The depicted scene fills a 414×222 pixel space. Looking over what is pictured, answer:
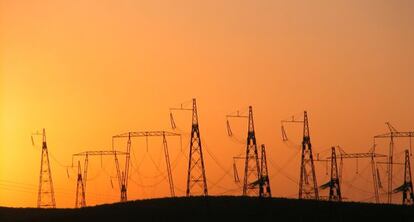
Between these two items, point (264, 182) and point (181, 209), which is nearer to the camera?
point (181, 209)

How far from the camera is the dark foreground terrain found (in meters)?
104

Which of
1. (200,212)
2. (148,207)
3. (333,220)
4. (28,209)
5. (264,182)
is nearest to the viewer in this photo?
(333,220)

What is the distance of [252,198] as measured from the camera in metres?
124

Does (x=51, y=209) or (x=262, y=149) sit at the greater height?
(x=262, y=149)

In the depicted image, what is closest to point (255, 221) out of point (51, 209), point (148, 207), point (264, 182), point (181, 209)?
point (181, 209)

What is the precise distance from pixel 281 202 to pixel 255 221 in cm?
1803

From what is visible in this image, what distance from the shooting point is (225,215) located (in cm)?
10488

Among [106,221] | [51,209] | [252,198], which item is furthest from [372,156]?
[106,221]

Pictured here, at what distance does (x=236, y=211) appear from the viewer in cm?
10875

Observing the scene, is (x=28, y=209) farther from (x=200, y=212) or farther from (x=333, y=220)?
(x=333, y=220)

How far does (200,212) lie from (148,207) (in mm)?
11311

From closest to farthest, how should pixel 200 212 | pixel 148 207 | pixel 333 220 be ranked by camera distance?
pixel 333 220
pixel 200 212
pixel 148 207

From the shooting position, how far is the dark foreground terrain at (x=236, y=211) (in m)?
104

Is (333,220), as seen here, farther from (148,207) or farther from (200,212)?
(148,207)
